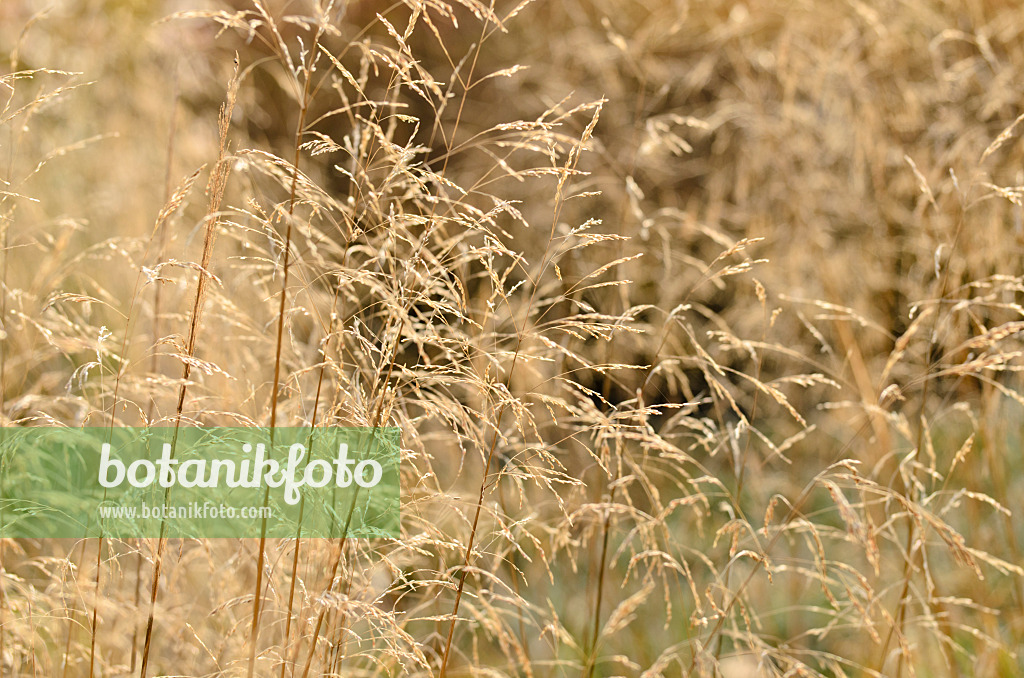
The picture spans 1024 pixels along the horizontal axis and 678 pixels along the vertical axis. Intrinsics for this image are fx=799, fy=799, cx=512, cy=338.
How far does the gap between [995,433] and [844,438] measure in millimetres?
596

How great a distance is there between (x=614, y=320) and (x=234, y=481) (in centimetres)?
77

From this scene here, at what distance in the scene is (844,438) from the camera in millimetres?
3211

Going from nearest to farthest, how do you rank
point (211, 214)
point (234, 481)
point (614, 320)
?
point (211, 214) → point (234, 481) → point (614, 320)

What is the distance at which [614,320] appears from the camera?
5.19 ft

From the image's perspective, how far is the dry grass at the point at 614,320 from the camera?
1457 millimetres

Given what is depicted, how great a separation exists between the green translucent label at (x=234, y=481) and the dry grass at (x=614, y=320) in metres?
Result: 0.06

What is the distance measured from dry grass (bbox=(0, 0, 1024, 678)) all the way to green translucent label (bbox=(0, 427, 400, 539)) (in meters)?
0.06

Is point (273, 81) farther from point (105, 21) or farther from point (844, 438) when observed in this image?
point (844, 438)

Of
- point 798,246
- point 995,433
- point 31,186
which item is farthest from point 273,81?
point 995,433

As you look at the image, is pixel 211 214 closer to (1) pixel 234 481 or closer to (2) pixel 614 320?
(1) pixel 234 481

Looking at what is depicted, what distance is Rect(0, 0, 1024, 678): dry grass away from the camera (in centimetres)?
146

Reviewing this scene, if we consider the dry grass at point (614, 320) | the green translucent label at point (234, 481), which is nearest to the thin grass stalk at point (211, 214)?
the dry grass at point (614, 320)

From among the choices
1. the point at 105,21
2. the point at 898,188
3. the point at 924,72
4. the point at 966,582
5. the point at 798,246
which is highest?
the point at 105,21

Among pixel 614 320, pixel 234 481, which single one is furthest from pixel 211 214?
pixel 614 320
